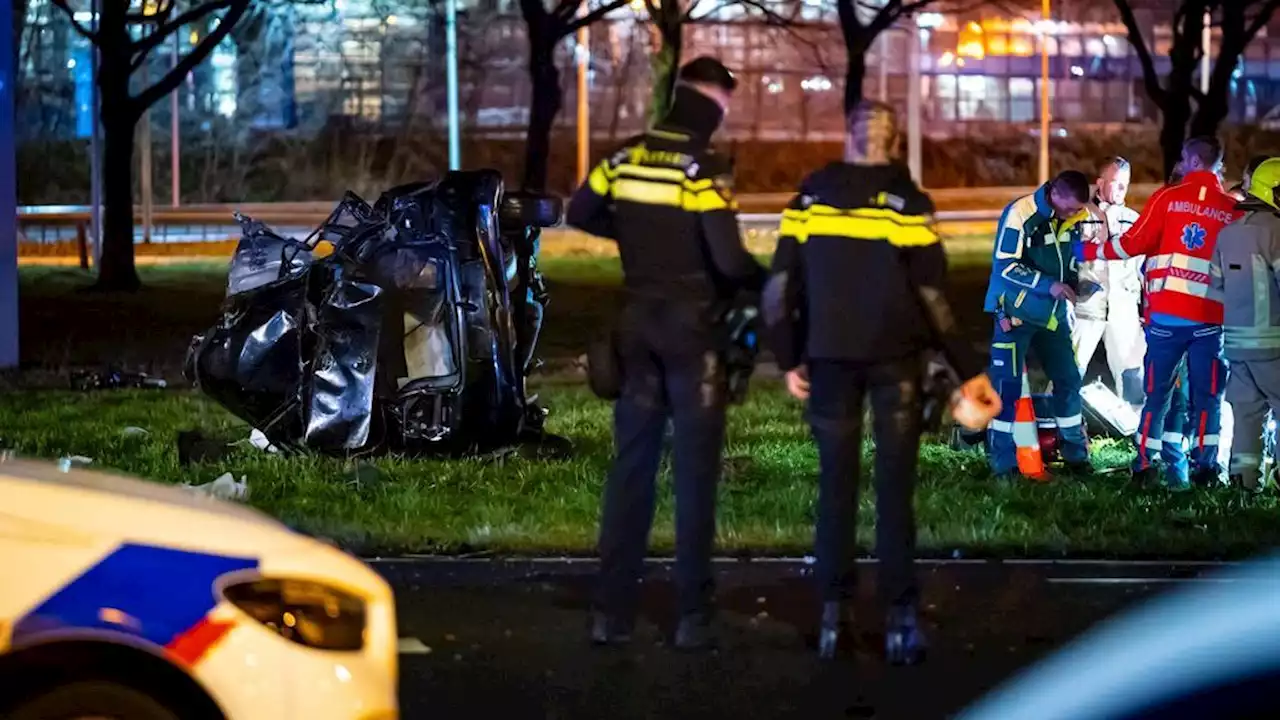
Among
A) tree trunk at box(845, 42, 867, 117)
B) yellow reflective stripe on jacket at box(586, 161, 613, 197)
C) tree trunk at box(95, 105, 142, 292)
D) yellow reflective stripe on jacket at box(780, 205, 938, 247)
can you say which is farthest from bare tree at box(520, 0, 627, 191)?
yellow reflective stripe on jacket at box(780, 205, 938, 247)

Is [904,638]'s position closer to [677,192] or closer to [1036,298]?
[677,192]

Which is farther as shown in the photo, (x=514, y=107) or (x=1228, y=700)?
(x=514, y=107)

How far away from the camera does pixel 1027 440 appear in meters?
9.41

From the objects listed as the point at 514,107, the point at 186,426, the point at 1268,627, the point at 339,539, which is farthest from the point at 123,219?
the point at 514,107

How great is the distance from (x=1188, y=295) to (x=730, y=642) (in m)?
3.68

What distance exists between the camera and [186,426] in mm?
11086

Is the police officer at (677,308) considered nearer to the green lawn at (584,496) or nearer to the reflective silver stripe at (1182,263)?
the green lawn at (584,496)

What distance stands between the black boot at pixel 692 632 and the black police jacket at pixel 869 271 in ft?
3.30

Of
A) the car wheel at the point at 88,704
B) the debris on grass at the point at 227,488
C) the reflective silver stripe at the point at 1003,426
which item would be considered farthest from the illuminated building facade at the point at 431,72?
the car wheel at the point at 88,704

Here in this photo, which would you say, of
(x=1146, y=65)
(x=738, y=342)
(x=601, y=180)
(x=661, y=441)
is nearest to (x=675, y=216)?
(x=601, y=180)

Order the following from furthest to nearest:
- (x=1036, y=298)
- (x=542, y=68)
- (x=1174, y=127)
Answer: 1. (x=1174, y=127)
2. (x=542, y=68)
3. (x=1036, y=298)

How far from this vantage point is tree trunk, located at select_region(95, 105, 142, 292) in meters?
21.5

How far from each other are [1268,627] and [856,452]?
3.85m

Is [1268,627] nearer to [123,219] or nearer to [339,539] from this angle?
[339,539]
